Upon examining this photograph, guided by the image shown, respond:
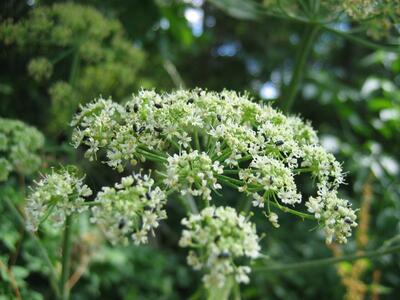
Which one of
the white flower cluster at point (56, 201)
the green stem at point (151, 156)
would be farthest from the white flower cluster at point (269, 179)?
the white flower cluster at point (56, 201)

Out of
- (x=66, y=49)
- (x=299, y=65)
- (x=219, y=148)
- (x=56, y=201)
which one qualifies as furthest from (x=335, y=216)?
(x=66, y=49)

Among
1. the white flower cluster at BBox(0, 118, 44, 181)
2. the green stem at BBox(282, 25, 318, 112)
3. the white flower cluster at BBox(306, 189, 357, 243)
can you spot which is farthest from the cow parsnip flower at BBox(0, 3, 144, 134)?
the white flower cluster at BBox(306, 189, 357, 243)

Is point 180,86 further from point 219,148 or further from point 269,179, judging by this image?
point 269,179

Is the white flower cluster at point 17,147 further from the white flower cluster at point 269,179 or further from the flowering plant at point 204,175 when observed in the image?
the white flower cluster at point 269,179

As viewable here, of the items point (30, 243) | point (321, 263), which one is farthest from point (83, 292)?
point (321, 263)

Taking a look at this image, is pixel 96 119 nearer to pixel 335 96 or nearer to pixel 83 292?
pixel 83 292

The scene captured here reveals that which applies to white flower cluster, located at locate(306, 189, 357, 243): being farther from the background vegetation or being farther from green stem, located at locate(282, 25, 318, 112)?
green stem, located at locate(282, 25, 318, 112)
